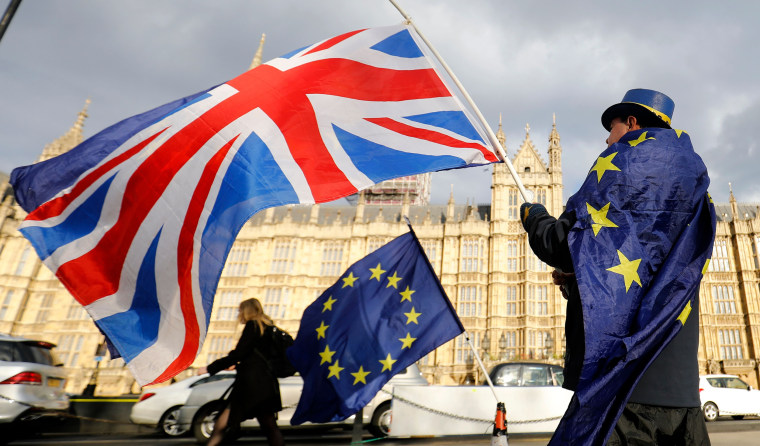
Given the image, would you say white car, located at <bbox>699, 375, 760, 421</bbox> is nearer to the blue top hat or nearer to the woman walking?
the woman walking

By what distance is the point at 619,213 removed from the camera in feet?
4.83

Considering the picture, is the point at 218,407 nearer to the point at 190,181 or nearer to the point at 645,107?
the point at 190,181

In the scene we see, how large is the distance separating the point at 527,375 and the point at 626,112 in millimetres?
7366

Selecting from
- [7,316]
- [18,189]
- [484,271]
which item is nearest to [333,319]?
[18,189]

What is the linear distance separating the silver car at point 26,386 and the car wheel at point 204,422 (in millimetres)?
1942

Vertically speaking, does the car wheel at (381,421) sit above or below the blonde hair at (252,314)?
below

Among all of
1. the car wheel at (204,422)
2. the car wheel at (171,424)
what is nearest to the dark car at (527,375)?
the car wheel at (204,422)

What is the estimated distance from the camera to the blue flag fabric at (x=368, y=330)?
16.2 ft

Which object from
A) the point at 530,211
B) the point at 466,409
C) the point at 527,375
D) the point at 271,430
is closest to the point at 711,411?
the point at 527,375

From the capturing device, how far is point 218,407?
7586 millimetres

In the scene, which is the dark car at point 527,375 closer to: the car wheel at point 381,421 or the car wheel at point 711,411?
the car wheel at point 381,421

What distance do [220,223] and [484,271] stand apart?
27809 mm

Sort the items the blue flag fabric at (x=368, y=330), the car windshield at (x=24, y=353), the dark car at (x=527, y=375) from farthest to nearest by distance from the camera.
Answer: the dark car at (x=527, y=375) → the car windshield at (x=24, y=353) → the blue flag fabric at (x=368, y=330)

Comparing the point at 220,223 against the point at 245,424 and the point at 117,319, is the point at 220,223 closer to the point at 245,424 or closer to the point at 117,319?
the point at 117,319
